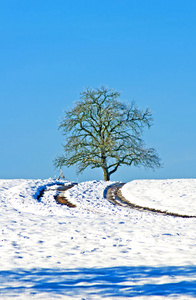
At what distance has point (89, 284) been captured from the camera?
24.5 ft

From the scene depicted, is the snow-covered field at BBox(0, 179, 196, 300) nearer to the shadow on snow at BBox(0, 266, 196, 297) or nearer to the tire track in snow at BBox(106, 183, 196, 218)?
the shadow on snow at BBox(0, 266, 196, 297)

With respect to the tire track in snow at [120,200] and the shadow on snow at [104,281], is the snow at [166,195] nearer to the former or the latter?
the tire track in snow at [120,200]

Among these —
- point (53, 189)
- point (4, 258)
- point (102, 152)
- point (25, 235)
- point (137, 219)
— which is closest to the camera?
point (4, 258)

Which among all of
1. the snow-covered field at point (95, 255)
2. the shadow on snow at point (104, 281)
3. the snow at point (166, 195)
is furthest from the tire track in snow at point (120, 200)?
the shadow on snow at point (104, 281)

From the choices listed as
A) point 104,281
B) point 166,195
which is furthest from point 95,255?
point 166,195

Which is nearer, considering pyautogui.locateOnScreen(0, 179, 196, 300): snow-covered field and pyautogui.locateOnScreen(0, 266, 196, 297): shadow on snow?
pyautogui.locateOnScreen(0, 266, 196, 297): shadow on snow

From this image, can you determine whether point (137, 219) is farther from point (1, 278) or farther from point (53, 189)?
point (53, 189)

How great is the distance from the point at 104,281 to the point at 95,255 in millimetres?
2162

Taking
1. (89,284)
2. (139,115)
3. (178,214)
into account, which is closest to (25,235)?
(89,284)

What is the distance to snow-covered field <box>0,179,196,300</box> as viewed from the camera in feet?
23.6

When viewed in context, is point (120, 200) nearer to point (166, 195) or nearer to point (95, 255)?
point (166, 195)

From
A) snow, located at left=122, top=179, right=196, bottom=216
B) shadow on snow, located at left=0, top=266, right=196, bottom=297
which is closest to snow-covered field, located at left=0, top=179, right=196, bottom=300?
shadow on snow, located at left=0, top=266, right=196, bottom=297

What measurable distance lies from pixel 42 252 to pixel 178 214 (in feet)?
33.1

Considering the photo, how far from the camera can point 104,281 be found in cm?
768
